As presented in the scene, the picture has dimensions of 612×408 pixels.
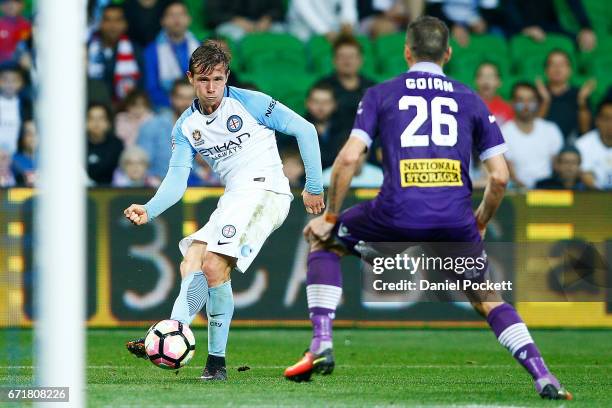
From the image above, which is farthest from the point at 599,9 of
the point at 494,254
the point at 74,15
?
the point at 74,15

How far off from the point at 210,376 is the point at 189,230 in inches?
164

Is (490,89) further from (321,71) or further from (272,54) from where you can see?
(272,54)

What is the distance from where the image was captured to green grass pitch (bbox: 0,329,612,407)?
7035 mm

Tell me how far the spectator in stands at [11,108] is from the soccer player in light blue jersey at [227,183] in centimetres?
474

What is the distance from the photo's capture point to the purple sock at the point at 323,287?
7.20 m

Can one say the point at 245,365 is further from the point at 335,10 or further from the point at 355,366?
the point at 335,10

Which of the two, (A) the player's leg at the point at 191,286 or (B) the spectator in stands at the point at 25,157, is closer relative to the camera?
(A) the player's leg at the point at 191,286

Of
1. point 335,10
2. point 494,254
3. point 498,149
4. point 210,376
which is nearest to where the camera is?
point 498,149

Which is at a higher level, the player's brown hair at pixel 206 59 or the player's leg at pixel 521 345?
the player's brown hair at pixel 206 59

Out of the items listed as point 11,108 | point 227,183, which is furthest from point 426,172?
point 11,108

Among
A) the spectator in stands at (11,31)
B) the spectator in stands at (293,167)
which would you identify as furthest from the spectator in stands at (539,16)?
the spectator in stands at (11,31)

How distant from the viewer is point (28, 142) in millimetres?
12398

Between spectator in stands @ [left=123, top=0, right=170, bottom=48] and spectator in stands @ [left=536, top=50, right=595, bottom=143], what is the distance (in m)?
4.09

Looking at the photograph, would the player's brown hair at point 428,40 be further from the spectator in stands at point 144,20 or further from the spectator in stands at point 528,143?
the spectator in stands at point 144,20
